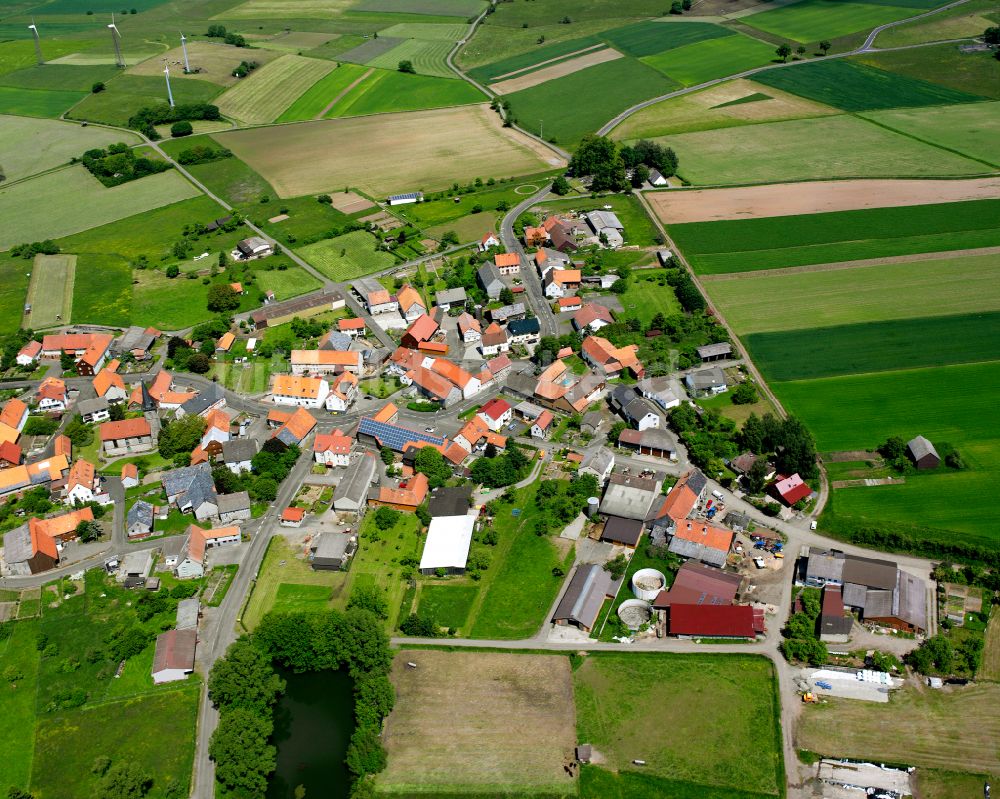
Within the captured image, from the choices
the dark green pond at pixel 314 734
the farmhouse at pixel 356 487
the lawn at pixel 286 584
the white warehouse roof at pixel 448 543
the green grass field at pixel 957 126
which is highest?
the green grass field at pixel 957 126

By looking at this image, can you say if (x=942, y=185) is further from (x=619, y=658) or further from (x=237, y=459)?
(x=237, y=459)

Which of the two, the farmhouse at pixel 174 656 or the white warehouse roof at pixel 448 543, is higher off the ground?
the white warehouse roof at pixel 448 543

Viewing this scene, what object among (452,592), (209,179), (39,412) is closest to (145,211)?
(209,179)

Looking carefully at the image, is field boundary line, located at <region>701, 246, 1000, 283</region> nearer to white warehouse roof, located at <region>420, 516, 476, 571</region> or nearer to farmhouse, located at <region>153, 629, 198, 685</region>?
white warehouse roof, located at <region>420, 516, 476, 571</region>

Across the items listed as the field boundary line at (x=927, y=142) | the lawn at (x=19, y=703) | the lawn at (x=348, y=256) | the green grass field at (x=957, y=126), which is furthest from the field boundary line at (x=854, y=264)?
the lawn at (x=19, y=703)

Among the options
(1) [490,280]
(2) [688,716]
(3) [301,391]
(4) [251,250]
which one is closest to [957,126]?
(1) [490,280]

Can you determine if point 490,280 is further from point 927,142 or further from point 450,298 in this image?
point 927,142

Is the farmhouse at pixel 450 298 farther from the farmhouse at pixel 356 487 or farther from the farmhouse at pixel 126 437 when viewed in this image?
the farmhouse at pixel 126 437
